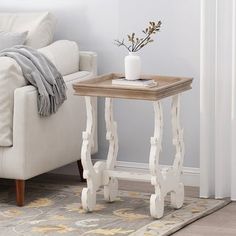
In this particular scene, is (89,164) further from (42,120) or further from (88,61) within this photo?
(88,61)

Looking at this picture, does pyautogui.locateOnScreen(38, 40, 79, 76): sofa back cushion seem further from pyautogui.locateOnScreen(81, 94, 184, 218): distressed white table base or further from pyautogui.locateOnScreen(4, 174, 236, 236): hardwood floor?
pyautogui.locateOnScreen(4, 174, 236, 236): hardwood floor

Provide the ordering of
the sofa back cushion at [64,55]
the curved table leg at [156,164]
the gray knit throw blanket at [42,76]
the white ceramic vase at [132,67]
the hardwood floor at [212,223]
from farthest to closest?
the sofa back cushion at [64,55], the gray knit throw blanket at [42,76], the white ceramic vase at [132,67], the curved table leg at [156,164], the hardwood floor at [212,223]

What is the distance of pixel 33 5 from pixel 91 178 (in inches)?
52.7

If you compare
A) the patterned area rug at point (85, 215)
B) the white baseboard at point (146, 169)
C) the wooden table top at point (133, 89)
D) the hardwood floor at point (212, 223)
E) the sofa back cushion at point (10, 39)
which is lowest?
the hardwood floor at point (212, 223)

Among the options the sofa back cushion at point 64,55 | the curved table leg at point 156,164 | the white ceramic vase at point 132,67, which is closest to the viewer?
the curved table leg at point 156,164

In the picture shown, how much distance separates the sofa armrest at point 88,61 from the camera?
478 cm

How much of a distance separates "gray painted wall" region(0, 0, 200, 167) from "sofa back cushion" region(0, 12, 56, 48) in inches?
7.3

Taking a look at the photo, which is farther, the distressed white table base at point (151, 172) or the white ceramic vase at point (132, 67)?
the white ceramic vase at point (132, 67)

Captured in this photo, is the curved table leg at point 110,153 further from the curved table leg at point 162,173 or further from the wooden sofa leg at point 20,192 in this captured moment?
the wooden sofa leg at point 20,192

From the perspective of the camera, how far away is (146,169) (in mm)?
4820

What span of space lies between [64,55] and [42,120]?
0.50m

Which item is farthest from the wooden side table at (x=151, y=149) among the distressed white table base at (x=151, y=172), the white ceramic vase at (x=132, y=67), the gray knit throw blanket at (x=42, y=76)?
the gray knit throw blanket at (x=42, y=76)

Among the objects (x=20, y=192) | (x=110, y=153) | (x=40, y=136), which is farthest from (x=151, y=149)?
(x=20, y=192)

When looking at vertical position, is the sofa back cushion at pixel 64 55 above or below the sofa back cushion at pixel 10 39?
below
